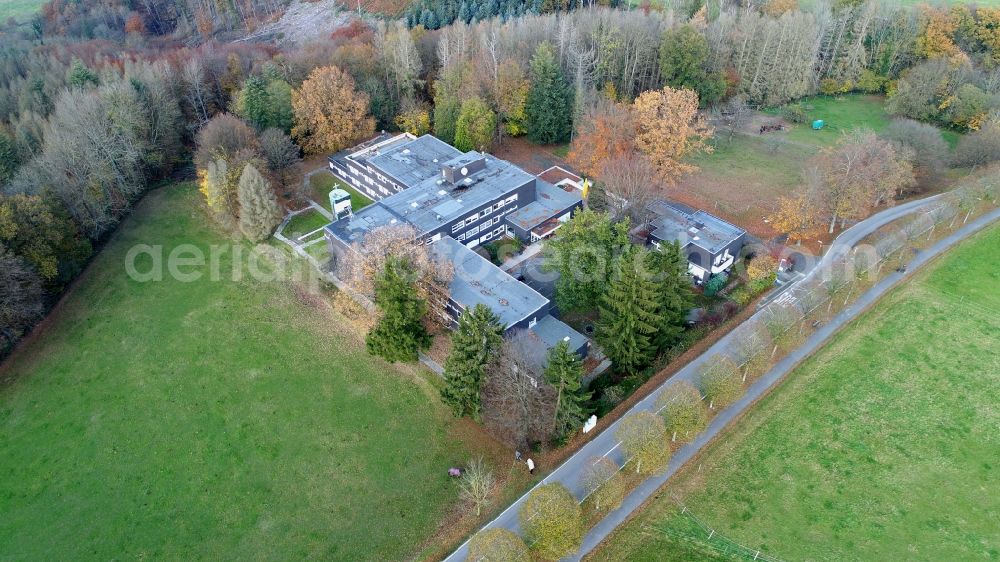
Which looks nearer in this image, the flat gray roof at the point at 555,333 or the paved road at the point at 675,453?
the paved road at the point at 675,453

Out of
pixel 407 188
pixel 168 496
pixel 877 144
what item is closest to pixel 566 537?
pixel 168 496

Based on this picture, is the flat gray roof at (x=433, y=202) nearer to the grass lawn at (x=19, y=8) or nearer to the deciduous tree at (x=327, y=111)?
the deciduous tree at (x=327, y=111)

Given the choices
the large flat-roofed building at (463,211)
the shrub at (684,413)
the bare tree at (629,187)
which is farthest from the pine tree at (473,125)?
the shrub at (684,413)

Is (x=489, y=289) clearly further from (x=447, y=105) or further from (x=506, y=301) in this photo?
(x=447, y=105)

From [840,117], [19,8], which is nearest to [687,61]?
[840,117]

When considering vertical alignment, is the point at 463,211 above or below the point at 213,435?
above

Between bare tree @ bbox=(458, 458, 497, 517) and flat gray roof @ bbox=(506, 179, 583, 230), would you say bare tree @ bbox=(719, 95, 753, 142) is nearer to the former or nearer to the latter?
flat gray roof @ bbox=(506, 179, 583, 230)


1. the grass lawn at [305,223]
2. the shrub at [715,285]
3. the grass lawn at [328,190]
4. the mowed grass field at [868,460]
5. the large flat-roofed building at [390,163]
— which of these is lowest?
the mowed grass field at [868,460]
